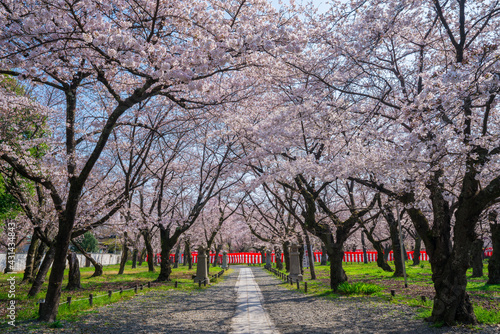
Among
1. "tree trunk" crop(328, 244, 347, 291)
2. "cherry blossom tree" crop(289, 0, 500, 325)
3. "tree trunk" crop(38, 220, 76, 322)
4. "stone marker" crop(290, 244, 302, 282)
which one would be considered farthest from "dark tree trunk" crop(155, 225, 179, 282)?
"cherry blossom tree" crop(289, 0, 500, 325)

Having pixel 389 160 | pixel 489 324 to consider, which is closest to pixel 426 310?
pixel 489 324

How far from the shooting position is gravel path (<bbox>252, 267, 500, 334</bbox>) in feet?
22.4

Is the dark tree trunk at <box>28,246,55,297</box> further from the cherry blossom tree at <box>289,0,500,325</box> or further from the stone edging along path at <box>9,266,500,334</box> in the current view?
the cherry blossom tree at <box>289,0,500,325</box>

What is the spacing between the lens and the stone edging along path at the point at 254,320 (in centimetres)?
694

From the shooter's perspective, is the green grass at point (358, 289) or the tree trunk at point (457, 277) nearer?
the tree trunk at point (457, 277)

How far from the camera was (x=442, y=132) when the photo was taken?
22.5 ft

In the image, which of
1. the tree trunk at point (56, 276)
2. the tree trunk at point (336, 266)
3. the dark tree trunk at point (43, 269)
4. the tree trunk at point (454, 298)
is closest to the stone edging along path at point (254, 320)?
the tree trunk at point (454, 298)

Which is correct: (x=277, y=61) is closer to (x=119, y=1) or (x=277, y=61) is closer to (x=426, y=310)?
(x=119, y=1)

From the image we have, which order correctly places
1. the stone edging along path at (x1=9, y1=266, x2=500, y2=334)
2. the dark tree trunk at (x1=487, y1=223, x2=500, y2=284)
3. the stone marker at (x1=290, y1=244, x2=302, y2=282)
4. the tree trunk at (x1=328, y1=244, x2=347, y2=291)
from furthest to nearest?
1. the stone marker at (x1=290, y1=244, x2=302, y2=282)
2. the dark tree trunk at (x1=487, y1=223, x2=500, y2=284)
3. the tree trunk at (x1=328, y1=244, x2=347, y2=291)
4. the stone edging along path at (x1=9, y1=266, x2=500, y2=334)

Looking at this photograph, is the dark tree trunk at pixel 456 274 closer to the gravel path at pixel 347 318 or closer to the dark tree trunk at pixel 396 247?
the gravel path at pixel 347 318

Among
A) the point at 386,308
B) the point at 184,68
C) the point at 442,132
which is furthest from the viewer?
the point at 386,308

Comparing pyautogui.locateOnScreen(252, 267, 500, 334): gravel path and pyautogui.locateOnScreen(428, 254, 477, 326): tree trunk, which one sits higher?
pyautogui.locateOnScreen(428, 254, 477, 326): tree trunk

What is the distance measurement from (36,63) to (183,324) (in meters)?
6.89

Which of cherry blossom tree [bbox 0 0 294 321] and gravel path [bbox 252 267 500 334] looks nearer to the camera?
cherry blossom tree [bbox 0 0 294 321]
